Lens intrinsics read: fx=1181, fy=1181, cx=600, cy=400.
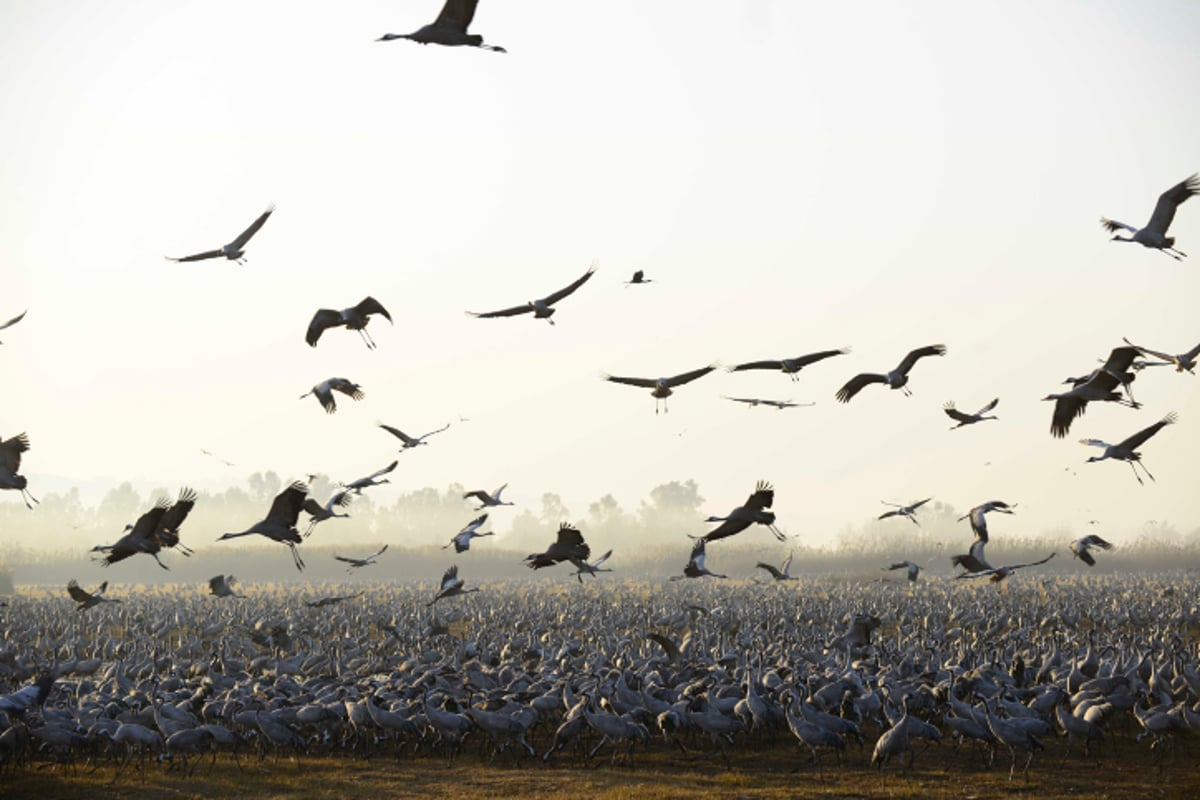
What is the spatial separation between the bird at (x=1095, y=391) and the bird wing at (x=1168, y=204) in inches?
82.3

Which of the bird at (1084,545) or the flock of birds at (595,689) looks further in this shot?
the bird at (1084,545)

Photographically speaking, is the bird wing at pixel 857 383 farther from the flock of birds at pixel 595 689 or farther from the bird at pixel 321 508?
the bird at pixel 321 508

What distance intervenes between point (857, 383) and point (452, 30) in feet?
33.4

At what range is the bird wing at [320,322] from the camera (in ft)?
64.1

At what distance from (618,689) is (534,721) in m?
1.56

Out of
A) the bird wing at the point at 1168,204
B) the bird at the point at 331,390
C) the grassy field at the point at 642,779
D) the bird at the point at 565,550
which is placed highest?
the bird wing at the point at 1168,204

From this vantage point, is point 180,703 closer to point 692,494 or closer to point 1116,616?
point 1116,616

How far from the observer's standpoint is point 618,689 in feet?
65.5

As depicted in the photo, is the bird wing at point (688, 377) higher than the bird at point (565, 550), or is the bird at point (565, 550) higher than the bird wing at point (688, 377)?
the bird wing at point (688, 377)

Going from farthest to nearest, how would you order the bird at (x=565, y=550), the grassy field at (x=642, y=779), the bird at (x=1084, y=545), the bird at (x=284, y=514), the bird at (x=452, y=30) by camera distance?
the bird at (x=1084, y=545)
the bird at (x=565, y=550)
the bird at (x=284, y=514)
the grassy field at (x=642, y=779)
the bird at (x=452, y=30)

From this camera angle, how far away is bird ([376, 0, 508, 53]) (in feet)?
47.5

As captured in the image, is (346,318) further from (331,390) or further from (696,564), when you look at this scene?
(696,564)

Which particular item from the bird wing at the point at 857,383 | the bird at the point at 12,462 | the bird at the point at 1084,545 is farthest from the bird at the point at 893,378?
the bird at the point at 12,462

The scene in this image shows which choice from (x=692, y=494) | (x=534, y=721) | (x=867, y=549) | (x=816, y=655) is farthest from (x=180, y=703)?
(x=692, y=494)
